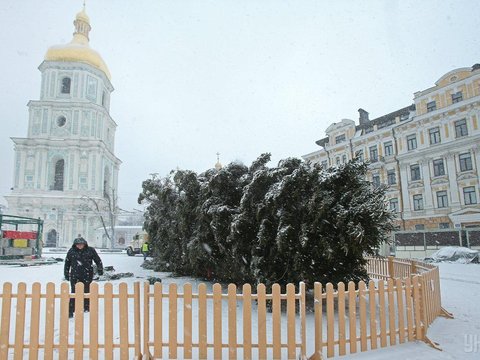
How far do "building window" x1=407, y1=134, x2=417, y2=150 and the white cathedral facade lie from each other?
41604 millimetres

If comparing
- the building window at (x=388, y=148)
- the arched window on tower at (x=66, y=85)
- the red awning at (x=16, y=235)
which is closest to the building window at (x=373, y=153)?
the building window at (x=388, y=148)

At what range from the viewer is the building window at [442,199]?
3237cm

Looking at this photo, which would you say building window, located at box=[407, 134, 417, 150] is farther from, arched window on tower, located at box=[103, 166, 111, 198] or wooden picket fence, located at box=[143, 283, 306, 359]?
arched window on tower, located at box=[103, 166, 111, 198]

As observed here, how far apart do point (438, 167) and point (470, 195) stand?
12.4 feet

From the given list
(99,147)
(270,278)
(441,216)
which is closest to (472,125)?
(441,216)

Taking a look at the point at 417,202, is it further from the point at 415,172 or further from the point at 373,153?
the point at 373,153

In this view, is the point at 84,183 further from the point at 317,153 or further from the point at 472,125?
the point at 472,125

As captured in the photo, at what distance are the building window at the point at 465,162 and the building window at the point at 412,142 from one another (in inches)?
178

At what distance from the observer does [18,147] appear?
187 feet

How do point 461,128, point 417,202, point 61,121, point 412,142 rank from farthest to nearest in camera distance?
1. point 61,121
2. point 412,142
3. point 417,202
4. point 461,128

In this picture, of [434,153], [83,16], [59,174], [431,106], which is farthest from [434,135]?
[83,16]

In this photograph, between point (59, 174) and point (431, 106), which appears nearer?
point (431, 106)

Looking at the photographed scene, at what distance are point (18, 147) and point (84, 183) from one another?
11.5 metres

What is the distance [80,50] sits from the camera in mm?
58469
